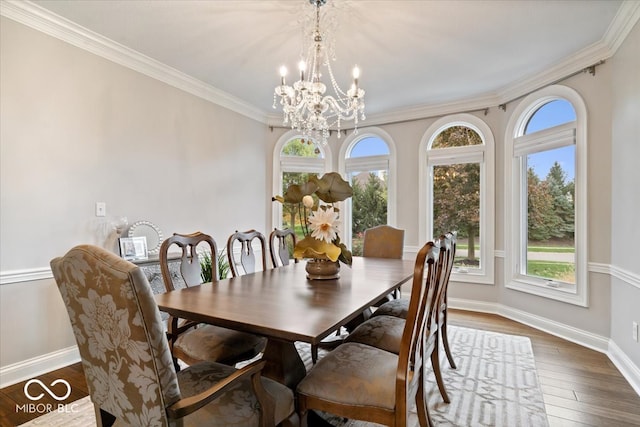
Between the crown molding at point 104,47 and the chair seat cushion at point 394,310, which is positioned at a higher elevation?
the crown molding at point 104,47

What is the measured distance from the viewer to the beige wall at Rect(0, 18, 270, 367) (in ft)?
7.63

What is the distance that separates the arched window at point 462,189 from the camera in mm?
4141

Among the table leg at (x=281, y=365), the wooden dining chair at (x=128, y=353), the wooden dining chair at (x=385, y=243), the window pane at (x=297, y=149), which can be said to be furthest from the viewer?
the window pane at (x=297, y=149)

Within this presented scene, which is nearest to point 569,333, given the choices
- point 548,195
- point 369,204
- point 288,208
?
point 548,195

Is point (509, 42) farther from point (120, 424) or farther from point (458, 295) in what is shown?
point (120, 424)

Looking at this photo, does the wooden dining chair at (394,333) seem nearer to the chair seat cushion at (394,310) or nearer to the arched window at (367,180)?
the chair seat cushion at (394,310)

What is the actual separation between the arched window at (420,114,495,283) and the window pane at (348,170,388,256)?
2.07ft

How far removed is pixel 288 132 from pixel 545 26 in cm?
329

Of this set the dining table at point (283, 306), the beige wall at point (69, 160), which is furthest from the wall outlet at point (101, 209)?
the dining table at point (283, 306)

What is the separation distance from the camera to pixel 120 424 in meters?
1.06

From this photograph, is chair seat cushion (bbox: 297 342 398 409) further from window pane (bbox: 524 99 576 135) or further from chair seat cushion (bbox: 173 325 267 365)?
window pane (bbox: 524 99 576 135)

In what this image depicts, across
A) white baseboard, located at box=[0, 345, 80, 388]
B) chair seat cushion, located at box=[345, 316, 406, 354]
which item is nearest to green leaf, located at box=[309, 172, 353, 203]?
chair seat cushion, located at box=[345, 316, 406, 354]

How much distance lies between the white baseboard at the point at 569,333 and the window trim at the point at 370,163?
1.52 metres

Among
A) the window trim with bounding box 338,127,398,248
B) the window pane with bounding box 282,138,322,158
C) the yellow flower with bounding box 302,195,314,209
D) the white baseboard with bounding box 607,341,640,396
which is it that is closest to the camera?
the yellow flower with bounding box 302,195,314,209
